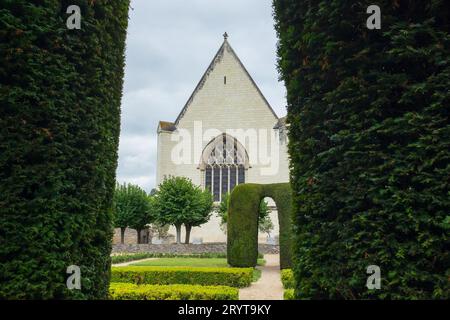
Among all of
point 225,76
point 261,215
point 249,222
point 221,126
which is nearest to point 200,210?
point 261,215

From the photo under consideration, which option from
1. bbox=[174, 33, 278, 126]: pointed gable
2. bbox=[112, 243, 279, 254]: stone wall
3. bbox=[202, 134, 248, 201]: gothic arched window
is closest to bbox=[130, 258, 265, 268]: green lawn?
bbox=[112, 243, 279, 254]: stone wall

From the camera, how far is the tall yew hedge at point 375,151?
3.44 meters

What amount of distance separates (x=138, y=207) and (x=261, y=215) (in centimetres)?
1006

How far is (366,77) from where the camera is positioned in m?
3.84

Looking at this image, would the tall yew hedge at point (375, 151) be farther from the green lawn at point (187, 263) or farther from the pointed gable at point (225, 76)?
the pointed gable at point (225, 76)

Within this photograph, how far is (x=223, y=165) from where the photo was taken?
3444cm

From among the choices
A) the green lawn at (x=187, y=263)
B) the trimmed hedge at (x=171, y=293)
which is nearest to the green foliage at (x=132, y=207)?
the green lawn at (x=187, y=263)

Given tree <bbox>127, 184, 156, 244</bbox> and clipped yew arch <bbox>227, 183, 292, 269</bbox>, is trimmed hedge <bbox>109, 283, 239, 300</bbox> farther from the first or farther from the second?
tree <bbox>127, 184, 156, 244</bbox>

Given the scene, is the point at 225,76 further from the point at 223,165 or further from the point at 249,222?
the point at 249,222

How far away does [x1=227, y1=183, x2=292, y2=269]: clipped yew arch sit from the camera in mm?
17016
